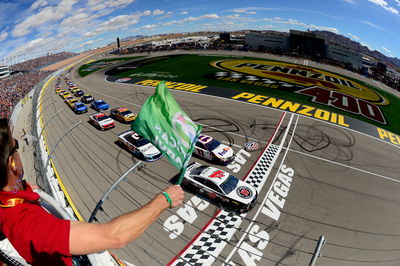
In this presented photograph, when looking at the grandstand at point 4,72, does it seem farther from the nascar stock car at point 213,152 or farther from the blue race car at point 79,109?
the nascar stock car at point 213,152

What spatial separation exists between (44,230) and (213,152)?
11605mm

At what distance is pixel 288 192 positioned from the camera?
1088cm

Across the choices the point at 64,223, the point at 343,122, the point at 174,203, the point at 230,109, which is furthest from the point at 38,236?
the point at 343,122

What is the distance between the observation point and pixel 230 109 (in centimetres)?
2134

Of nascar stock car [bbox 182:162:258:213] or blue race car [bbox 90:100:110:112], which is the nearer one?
nascar stock car [bbox 182:162:258:213]

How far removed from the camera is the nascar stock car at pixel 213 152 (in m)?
12.7

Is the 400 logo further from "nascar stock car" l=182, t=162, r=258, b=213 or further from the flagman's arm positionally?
the flagman's arm

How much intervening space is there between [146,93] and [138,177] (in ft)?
62.2

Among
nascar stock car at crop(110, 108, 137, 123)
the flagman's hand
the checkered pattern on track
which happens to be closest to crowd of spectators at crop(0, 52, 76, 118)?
nascar stock car at crop(110, 108, 137, 123)

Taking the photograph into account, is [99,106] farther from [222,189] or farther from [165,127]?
[165,127]

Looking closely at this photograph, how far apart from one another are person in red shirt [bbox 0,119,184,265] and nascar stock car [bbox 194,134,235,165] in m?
11.1

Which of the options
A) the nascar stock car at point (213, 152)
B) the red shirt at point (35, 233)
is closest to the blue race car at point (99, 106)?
the nascar stock car at point (213, 152)

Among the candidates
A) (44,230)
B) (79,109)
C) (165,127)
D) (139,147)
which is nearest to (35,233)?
(44,230)

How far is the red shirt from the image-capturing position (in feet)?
4.65
